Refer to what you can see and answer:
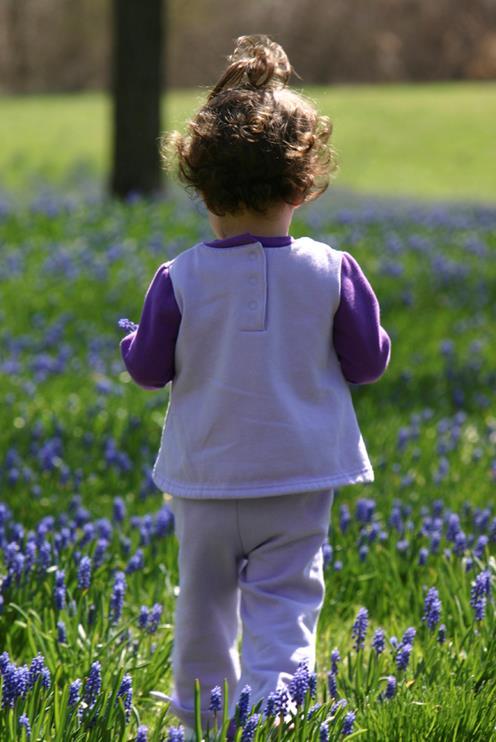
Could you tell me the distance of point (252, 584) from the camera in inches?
103

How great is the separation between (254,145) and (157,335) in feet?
1.56

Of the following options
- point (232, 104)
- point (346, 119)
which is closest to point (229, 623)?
point (232, 104)

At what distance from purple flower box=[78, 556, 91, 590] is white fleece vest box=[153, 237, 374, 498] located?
0.48 m

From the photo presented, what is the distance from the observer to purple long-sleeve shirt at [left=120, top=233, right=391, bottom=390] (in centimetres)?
259

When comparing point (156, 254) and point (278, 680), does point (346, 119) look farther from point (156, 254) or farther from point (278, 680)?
point (278, 680)

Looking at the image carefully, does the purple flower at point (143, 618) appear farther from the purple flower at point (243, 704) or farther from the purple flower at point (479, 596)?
the purple flower at point (479, 596)

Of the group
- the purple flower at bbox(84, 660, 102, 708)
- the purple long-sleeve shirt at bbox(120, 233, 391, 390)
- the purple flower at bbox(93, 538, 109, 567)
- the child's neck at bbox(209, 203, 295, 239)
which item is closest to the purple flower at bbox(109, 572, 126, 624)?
the purple flower at bbox(93, 538, 109, 567)

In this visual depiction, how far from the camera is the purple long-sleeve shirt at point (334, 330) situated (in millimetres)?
2594

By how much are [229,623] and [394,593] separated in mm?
811

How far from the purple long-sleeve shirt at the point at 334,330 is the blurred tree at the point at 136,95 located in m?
9.36

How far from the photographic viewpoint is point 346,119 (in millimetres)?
27859

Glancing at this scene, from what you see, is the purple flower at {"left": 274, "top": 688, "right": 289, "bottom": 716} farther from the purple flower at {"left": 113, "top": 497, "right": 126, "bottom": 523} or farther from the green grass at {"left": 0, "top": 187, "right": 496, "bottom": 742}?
the purple flower at {"left": 113, "top": 497, "right": 126, "bottom": 523}

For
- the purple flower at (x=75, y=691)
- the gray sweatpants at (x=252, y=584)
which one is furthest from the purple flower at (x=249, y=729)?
the purple flower at (x=75, y=691)

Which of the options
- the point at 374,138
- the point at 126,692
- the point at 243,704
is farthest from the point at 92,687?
the point at 374,138
